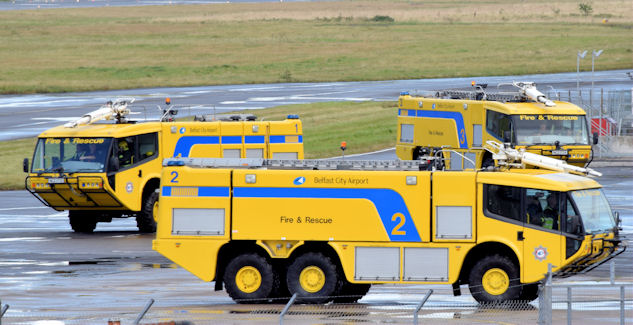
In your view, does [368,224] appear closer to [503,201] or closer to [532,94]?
[503,201]

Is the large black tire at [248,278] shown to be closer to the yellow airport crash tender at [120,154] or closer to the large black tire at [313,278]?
the large black tire at [313,278]

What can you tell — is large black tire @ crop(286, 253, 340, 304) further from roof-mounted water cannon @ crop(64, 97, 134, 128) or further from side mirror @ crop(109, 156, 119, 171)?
roof-mounted water cannon @ crop(64, 97, 134, 128)

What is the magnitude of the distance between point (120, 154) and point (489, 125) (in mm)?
14127

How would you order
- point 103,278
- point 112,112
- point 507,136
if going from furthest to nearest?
1. point 507,136
2. point 112,112
3. point 103,278

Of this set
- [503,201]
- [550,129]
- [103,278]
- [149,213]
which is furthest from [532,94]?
[103,278]

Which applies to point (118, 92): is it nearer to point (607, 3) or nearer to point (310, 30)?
point (310, 30)

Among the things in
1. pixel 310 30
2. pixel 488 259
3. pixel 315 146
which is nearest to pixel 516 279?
pixel 488 259

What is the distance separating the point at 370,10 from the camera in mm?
160500

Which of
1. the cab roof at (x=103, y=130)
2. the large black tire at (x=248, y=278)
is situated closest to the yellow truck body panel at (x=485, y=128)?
the cab roof at (x=103, y=130)

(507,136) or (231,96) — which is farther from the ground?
(231,96)

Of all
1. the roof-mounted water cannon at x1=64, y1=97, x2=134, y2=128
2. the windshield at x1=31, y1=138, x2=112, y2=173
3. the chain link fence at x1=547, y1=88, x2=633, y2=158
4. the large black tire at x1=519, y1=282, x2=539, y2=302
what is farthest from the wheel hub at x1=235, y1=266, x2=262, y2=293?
the chain link fence at x1=547, y1=88, x2=633, y2=158

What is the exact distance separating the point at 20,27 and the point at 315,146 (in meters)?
79.2

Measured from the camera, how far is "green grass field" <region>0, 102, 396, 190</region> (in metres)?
53.2

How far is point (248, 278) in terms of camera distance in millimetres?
22562
